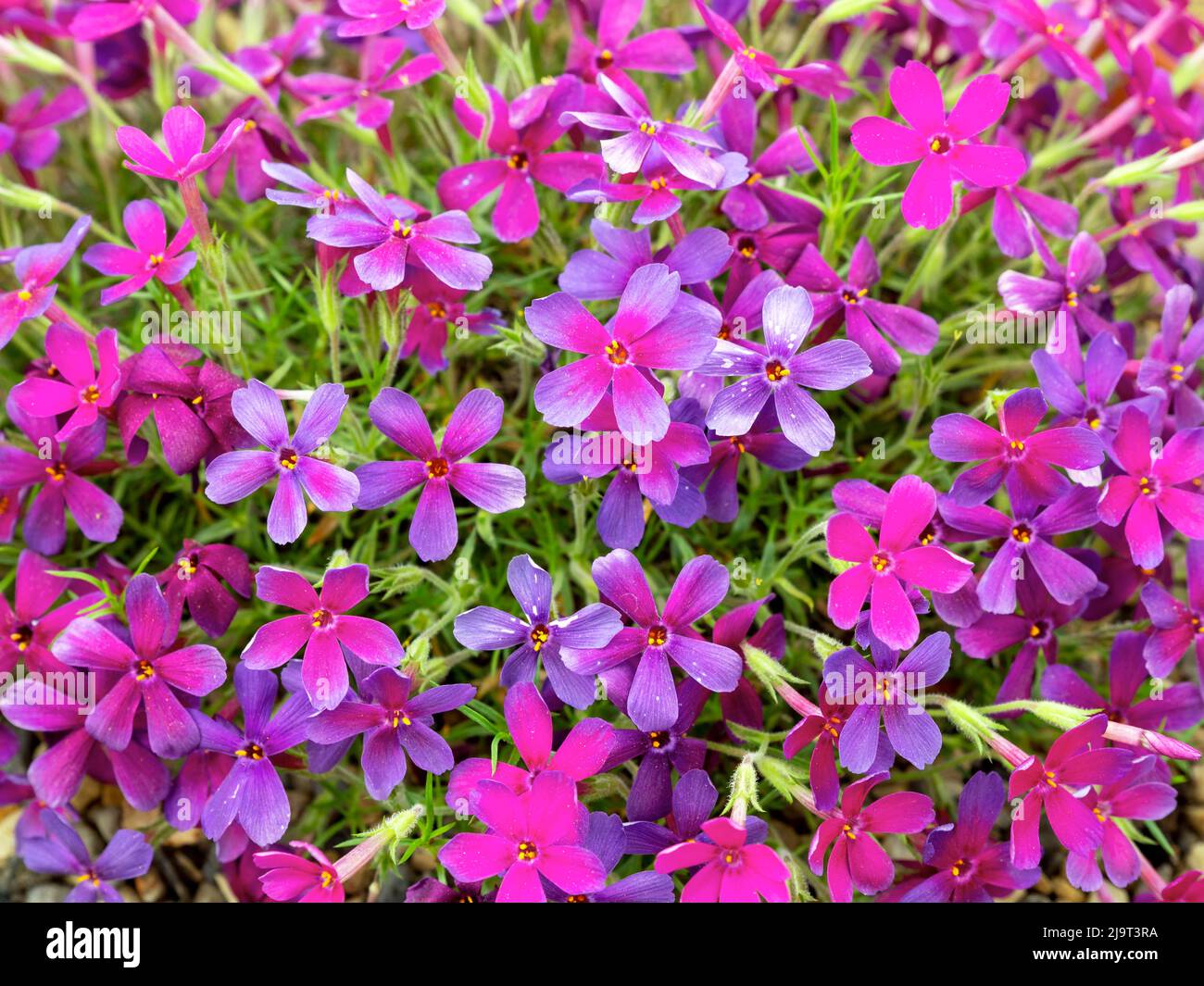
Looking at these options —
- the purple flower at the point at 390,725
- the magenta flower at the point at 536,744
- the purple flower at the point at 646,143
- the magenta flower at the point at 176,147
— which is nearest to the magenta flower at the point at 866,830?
the magenta flower at the point at 536,744

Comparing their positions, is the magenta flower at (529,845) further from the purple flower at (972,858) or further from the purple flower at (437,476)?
the purple flower at (972,858)

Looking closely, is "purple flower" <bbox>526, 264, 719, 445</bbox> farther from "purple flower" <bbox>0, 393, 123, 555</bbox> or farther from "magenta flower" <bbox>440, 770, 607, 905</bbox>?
"purple flower" <bbox>0, 393, 123, 555</bbox>

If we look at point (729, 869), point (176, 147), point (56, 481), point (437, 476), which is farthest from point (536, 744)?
point (176, 147)

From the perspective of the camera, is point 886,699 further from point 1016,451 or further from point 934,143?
point 934,143

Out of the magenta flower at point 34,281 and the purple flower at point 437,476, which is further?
the magenta flower at point 34,281

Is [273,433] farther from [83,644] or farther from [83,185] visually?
[83,185]

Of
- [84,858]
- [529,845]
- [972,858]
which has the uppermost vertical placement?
[529,845]

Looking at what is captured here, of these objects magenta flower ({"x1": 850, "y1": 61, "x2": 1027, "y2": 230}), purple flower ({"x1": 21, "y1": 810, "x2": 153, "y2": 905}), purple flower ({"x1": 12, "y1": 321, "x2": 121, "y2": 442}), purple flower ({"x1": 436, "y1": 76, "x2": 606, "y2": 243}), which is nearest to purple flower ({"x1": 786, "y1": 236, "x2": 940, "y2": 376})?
magenta flower ({"x1": 850, "y1": 61, "x2": 1027, "y2": 230})
